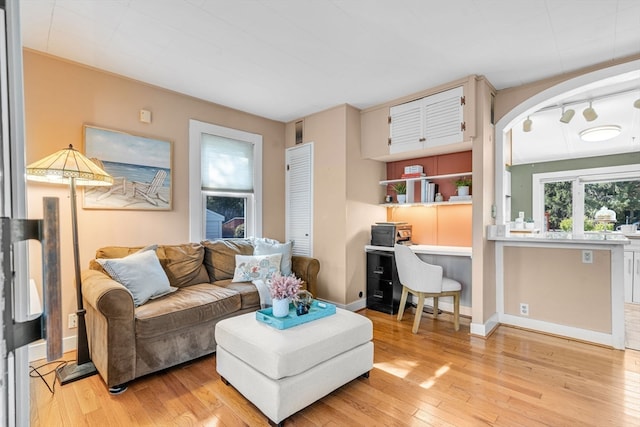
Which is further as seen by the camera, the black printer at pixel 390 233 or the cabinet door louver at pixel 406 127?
the black printer at pixel 390 233

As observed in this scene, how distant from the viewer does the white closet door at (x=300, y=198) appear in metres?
4.14

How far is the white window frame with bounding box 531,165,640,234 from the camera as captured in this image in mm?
5429

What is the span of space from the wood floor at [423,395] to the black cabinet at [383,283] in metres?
1.00

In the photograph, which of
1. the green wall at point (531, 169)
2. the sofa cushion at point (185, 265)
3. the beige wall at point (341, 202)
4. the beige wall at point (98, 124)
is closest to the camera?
the beige wall at point (98, 124)

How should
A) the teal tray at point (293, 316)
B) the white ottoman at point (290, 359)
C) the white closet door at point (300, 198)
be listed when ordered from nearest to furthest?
the white ottoman at point (290, 359) < the teal tray at point (293, 316) < the white closet door at point (300, 198)

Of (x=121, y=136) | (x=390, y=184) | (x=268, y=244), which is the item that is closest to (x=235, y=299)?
(x=268, y=244)

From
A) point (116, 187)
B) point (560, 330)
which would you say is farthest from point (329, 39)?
point (560, 330)

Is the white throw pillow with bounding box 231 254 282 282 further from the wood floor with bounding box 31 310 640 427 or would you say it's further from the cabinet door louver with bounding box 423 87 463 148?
the cabinet door louver with bounding box 423 87 463 148

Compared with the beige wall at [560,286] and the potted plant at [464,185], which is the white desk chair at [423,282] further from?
the potted plant at [464,185]

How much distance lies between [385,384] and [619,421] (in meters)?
1.34

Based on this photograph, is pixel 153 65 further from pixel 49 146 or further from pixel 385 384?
pixel 385 384

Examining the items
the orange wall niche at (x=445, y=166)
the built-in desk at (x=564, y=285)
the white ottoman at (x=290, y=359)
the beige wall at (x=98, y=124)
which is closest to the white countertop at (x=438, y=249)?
the built-in desk at (x=564, y=285)

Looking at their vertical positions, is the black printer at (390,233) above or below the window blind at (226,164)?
below

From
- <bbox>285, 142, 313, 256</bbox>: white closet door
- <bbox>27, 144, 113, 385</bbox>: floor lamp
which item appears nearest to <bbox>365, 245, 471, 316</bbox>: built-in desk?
<bbox>285, 142, 313, 256</bbox>: white closet door
